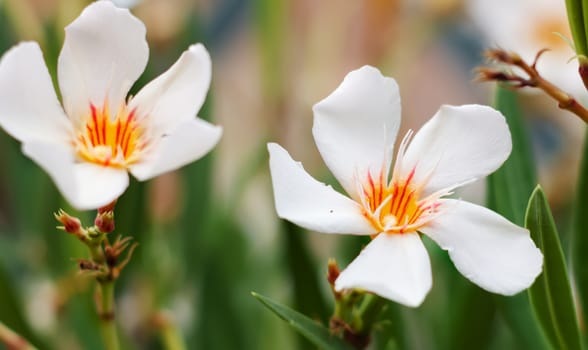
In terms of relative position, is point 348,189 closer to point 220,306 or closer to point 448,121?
point 448,121

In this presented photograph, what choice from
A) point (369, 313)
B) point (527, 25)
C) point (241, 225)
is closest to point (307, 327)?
point (369, 313)

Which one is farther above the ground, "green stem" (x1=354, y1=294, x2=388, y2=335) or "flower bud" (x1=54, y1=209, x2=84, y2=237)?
"flower bud" (x1=54, y1=209, x2=84, y2=237)

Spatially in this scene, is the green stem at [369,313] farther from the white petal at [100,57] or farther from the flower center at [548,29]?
Result: the flower center at [548,29]

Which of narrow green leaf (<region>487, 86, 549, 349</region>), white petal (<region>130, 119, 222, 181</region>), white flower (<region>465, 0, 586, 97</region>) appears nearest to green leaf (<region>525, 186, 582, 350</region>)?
narrow green leaf (<region>487, 86, 549, 349</region>)

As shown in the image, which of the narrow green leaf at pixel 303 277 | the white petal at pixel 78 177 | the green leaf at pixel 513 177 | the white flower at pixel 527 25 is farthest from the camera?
the white flower at pixel 527 25

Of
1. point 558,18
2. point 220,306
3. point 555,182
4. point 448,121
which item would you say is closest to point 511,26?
point 558,18

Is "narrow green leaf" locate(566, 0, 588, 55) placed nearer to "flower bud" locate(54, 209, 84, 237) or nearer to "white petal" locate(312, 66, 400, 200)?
"white petal" locate(312, 66, 400, 200)

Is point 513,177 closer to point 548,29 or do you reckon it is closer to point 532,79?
point 532,79

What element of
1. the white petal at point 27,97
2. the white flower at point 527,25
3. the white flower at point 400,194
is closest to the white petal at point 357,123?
the white flower at point 400,194
